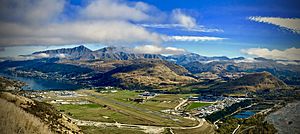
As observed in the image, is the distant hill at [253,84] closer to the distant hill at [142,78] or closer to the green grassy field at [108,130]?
the distant hill at [142,78]

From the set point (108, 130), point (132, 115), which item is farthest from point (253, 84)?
point (108, 130)

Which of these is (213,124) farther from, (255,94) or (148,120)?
Result: (255,94)

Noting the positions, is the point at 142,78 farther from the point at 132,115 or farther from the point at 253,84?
the point at 132,115

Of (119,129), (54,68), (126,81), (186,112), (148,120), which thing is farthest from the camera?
(54,68)

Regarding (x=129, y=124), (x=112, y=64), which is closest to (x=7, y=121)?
(x=129, y=124)

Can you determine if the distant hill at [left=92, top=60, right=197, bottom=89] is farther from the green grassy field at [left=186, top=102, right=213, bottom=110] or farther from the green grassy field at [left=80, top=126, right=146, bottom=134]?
the green grassy field at [left=80, top=126, right=146, bottom=134]

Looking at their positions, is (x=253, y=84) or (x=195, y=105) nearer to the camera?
(x=195, y=105)

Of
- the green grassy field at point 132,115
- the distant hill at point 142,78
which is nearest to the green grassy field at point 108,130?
the green grassy field at point 132,115

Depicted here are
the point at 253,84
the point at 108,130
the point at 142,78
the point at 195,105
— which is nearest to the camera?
the point at 108,130

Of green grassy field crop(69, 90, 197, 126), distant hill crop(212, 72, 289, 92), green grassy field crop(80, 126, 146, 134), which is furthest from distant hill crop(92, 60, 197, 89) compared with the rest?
green grassy field crop(80, 126, 146, 134)
